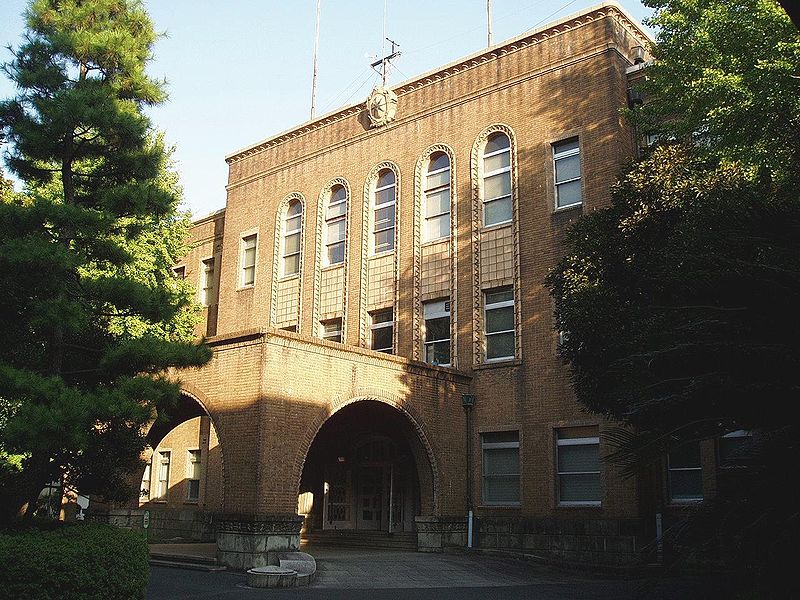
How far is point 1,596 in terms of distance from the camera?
9.06 m

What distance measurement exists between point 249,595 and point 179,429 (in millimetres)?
18620

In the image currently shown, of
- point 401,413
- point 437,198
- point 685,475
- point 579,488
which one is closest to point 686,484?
point 685,475

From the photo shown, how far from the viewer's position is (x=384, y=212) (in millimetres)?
24859

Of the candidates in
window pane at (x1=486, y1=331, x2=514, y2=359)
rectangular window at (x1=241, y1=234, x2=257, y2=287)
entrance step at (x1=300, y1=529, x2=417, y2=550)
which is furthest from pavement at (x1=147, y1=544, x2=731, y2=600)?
rectangular window at (x1=241, y1=234, x2=257, y2=287)

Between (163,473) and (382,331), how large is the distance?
1191cm

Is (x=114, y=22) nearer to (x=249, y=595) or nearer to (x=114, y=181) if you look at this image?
(x=114, y=181)

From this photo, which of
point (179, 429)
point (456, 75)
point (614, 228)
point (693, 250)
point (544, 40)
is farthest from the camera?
point (179, 429)

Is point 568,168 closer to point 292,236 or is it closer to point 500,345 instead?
point 500,345

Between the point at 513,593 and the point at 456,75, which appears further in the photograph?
the point at 456,75

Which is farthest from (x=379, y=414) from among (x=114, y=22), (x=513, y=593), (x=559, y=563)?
(x=114, y=22)

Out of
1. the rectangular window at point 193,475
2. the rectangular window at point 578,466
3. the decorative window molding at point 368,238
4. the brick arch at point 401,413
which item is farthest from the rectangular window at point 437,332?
the rectangular window at point 193,475

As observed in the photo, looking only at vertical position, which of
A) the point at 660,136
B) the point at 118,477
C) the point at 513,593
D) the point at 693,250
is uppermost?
the point at 660,136

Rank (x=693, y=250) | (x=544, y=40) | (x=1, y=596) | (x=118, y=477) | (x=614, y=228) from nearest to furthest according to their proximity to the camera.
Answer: (x=1, y=596) < (x=693, y=250) < (x=118, y=477) < (x=614, y=228) < (x=544, y=40)

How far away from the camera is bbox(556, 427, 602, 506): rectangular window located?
19234 millimetres
